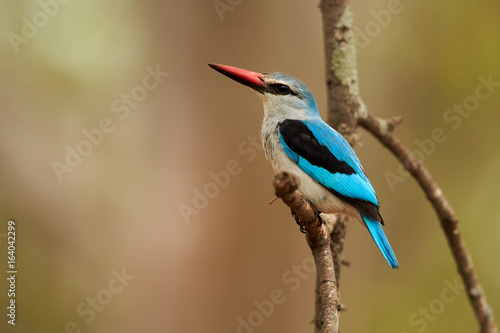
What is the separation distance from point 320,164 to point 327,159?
1.9 inches

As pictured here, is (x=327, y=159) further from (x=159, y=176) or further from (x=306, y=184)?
(x=159, y=176)

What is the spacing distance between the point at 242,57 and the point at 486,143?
13.4 feet

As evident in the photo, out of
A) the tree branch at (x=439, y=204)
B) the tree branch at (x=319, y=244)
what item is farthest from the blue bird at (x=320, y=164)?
the tree branch at (x=439, y=204)

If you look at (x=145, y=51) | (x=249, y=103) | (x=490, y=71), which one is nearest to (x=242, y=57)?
(x=249, y=103)

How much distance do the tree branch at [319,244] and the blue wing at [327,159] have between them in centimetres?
45

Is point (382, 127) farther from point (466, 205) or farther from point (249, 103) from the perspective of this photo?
point (466, 205)

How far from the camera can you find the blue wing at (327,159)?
10.1ft

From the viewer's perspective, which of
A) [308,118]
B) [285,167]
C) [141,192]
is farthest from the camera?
[141,192]

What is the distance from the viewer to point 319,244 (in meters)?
2.72

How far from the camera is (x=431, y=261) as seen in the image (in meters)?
6.88

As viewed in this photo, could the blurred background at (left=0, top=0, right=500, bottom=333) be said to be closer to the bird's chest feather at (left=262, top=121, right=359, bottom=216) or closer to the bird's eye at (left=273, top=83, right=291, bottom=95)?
the bird's eye at (left=273, top=83, right=291, bottom=95)

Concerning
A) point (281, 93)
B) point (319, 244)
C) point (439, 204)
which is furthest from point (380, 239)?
point (281, 93)

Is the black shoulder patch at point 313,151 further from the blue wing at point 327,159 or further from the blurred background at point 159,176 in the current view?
the blurred background at point 159,176

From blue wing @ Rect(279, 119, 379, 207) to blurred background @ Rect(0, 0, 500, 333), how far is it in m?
1.25
